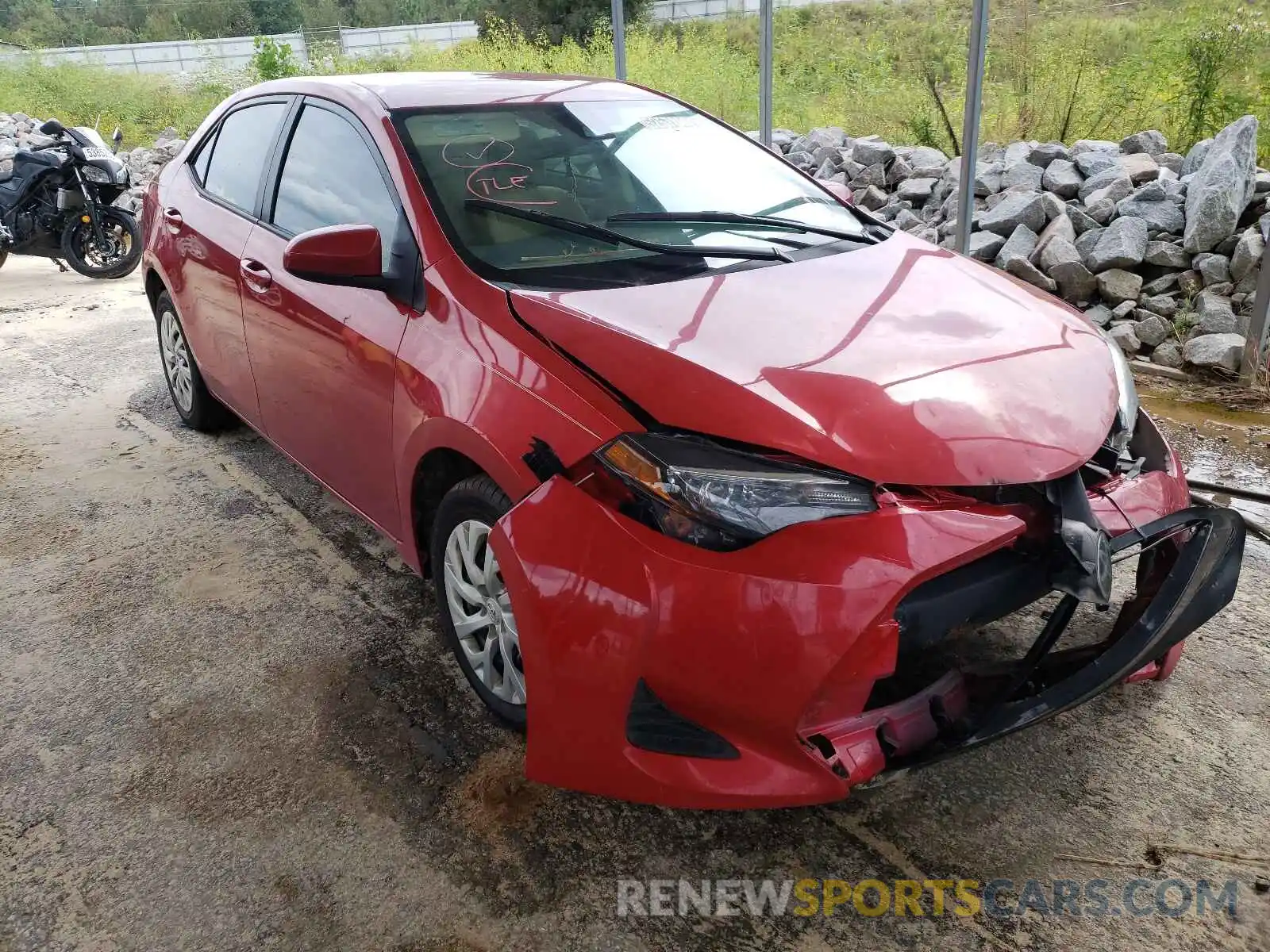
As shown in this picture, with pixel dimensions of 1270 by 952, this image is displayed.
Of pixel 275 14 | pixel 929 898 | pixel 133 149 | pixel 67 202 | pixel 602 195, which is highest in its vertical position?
pixel 275 14

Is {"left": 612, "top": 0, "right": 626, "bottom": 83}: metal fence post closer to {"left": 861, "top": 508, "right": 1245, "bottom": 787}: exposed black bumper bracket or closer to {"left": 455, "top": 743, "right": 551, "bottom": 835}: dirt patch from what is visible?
{"left": 455, "top": 743, "right": 551, "bottom": 835}: dirt patch

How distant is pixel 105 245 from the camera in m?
8.39

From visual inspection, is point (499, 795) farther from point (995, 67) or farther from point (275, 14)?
point (275, 14)

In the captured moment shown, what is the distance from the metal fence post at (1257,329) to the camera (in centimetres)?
444

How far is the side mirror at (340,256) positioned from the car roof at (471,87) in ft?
2.04

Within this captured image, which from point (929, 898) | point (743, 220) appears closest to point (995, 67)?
point (743, 220)

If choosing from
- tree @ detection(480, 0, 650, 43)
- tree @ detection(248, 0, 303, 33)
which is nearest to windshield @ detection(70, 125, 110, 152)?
tree @ detection(480, 0, 650, 43)

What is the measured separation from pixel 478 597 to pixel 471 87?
1712 millimetres

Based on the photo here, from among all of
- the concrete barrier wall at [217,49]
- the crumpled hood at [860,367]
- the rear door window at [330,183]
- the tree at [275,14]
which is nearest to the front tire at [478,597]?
the crumpled hood at [860,367]

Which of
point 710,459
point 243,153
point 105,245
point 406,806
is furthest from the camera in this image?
point 105,245

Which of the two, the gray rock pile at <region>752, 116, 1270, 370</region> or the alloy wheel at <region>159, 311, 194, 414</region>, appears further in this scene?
the gray rock pile at <region>752, 116, 1270, 370</region>

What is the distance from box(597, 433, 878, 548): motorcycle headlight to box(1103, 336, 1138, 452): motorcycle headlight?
766 mm

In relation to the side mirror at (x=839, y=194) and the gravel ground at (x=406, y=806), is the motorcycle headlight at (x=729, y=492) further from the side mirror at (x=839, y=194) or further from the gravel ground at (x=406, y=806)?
the side mirror at (x=839, y=194)

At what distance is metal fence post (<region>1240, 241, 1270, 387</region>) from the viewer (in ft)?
14.6
